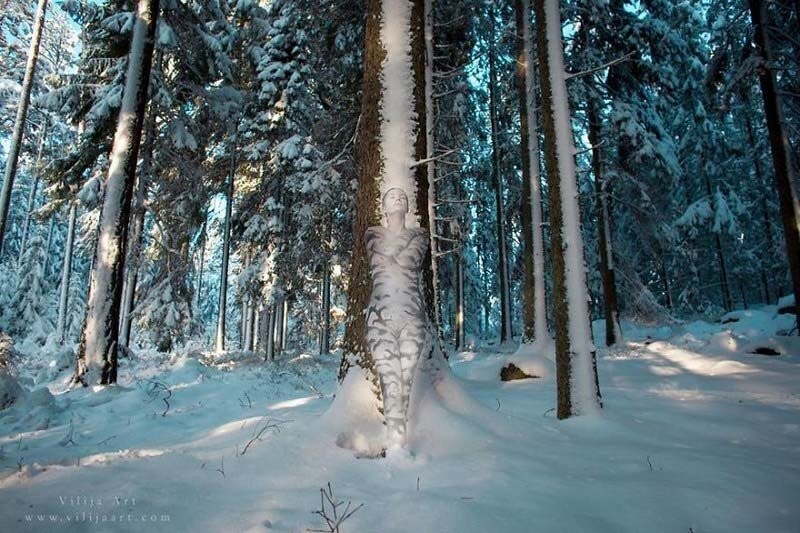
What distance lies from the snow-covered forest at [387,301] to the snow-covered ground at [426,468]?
0.08ft

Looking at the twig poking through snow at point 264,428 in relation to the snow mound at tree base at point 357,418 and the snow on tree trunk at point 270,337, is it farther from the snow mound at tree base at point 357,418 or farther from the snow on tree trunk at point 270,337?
the snow on tree trunk at point 270,337

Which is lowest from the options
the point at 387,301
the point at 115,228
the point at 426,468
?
the point at 426,468

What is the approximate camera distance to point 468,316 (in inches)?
1457

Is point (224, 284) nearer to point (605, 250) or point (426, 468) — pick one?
point (605, 250)

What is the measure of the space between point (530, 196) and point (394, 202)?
779 centimetres

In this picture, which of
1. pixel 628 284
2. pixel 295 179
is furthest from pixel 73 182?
pixel 628 284

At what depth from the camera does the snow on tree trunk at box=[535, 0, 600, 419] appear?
4.71 metres

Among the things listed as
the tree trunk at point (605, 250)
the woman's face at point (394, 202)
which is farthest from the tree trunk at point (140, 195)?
the tree trunk at point (605, 250)

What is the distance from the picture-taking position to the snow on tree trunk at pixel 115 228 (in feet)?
24.0

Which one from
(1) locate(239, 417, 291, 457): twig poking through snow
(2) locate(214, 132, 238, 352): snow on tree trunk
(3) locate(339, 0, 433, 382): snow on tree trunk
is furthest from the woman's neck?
(2) locate(214, 132, 238, 352): snow on tree trunk

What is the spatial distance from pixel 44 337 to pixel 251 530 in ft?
90.1

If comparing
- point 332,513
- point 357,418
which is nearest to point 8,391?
point 357,418

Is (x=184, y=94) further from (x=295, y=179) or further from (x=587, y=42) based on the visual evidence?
(x=587, y=42)

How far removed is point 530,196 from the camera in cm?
1065
